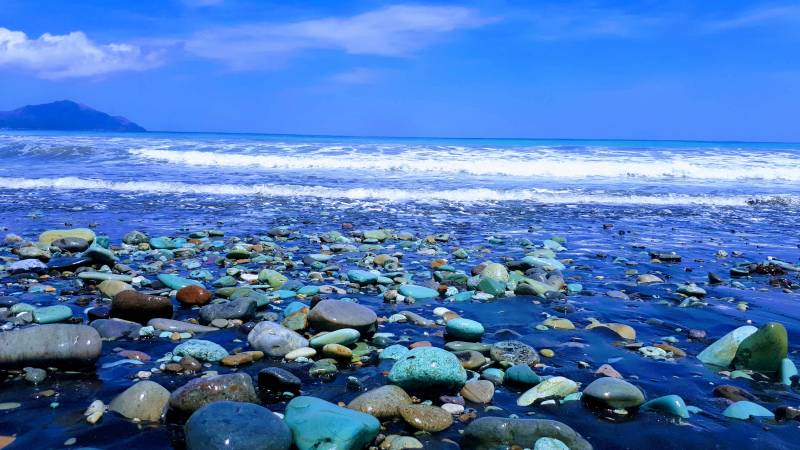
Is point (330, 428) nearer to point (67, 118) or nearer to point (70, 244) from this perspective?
point (70, 244)

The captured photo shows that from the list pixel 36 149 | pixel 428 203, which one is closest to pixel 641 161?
pixel 428 203

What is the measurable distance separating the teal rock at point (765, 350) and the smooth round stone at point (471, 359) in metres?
1.69

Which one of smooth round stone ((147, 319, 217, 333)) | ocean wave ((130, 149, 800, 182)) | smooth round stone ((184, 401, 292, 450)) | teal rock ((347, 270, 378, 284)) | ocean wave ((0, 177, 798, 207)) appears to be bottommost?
smooth round stone ((147, 319, 217, 333))

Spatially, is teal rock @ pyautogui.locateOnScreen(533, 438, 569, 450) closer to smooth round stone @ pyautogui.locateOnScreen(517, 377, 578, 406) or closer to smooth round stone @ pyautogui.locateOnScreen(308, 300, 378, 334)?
smooth round stone @ pyautogui.locateOnScreen(517, 377, 578, 406)

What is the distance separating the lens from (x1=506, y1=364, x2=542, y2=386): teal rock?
3371 mm

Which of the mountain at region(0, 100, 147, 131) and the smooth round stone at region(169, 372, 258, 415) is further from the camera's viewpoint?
the mountain at region(0, 100, 147, 131)

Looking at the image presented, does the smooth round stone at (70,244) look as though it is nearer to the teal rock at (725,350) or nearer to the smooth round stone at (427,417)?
the smooth round stone at (427,417)

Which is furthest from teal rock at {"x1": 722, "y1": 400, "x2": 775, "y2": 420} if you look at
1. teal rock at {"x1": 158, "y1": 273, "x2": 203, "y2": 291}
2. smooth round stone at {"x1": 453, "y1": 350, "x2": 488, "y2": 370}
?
teal rock at {"x1": 158, "y1": 273, "x2": 203, "y2": 291}

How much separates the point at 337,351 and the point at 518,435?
144 centimetres

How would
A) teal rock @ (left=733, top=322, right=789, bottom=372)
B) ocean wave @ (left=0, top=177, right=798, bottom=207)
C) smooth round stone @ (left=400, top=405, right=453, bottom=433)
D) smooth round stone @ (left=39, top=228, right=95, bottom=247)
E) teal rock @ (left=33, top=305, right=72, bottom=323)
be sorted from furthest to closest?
1. ocean wave @ (left=0, top=177, right=798, bottom=207)
2. smooth round stone @ (left=39, top=228, right=95, bottom=247)
3. teal rock @ (left=33, top=305, right=72, bottom=323)
4. teal rock @ (left=733, top=322, right=789, bottom=372)
5. smooth round stone @ (left=400, top=405, right=453, bottom=433)

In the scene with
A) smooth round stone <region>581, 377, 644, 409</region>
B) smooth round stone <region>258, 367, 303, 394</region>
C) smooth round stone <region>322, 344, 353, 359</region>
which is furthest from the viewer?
smooth round stone <region>322, 344, 353, 359</region>

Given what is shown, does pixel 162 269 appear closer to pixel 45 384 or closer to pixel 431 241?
pixel 45 384

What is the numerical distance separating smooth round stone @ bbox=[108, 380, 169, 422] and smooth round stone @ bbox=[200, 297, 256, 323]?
55.9 inches

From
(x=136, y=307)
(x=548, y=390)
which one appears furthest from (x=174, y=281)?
(x=548, y=390)
